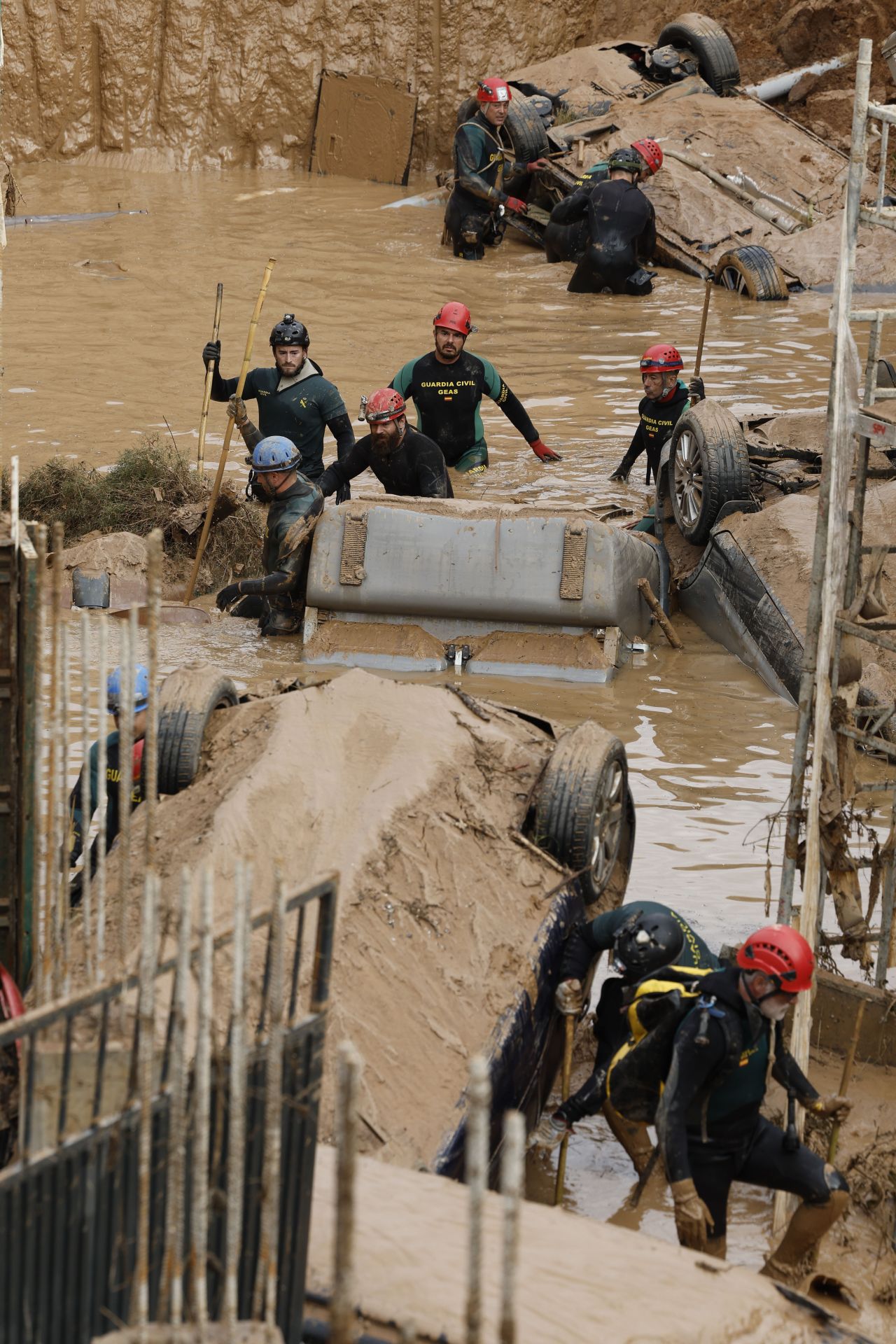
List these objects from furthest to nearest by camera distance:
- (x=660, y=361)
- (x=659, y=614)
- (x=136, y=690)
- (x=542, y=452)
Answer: (x=542, y=452) → (x=660, y=361) → (x=659, y=614) → (x=136, y=690)

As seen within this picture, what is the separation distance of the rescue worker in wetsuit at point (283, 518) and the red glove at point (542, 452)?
2.61 m

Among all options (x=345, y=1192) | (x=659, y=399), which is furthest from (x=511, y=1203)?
(x=659, y=399)

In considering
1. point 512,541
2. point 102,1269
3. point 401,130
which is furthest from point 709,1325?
point 401,130

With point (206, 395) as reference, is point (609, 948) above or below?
below

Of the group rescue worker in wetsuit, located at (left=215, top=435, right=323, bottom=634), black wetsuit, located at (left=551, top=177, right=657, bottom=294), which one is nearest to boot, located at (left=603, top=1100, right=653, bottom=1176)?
rescue worker in wetsuit, located at (left=215, top=435, right=323, bottom=634)

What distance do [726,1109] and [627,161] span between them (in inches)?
551

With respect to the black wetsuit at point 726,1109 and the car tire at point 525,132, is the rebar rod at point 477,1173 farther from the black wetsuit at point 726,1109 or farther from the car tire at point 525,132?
the car tire at point 525,132

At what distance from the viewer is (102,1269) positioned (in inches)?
133

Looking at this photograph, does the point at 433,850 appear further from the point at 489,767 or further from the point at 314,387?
the point at 314,387

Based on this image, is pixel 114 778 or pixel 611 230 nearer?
pixel 114 778

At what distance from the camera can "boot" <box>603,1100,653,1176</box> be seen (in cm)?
590

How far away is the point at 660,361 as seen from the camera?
11984mm

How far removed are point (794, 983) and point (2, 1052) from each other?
2461mm

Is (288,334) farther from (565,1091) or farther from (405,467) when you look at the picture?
(565,1091)
